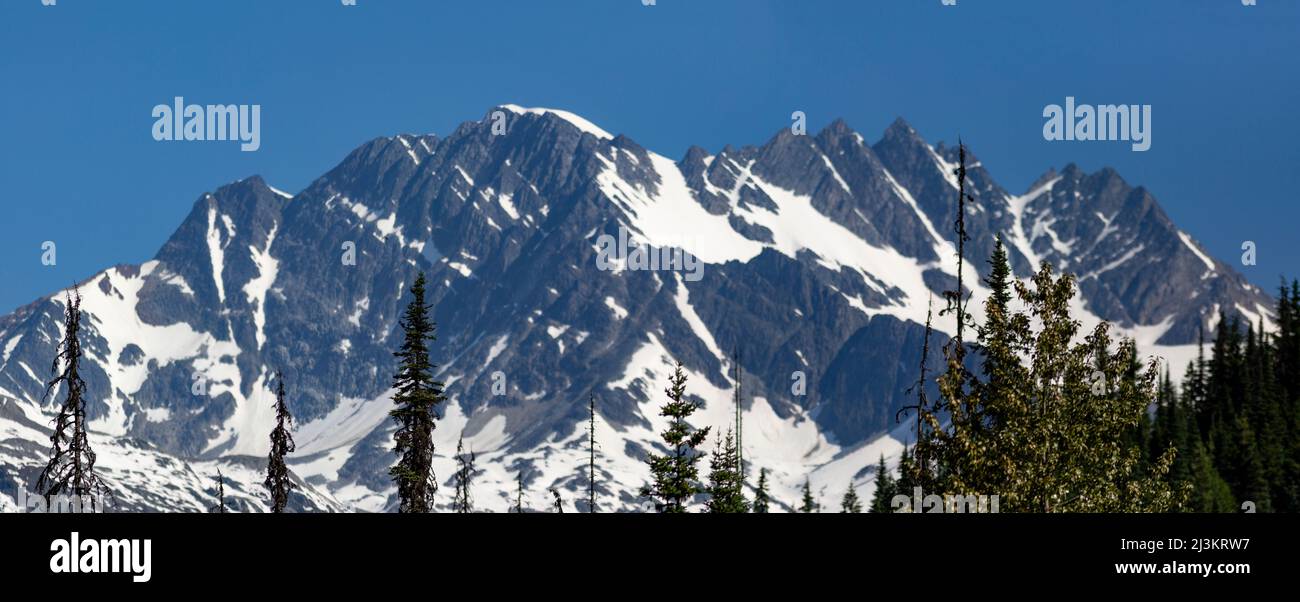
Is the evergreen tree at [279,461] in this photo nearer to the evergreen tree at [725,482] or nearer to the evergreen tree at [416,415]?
the evergreen tree at [416,415]

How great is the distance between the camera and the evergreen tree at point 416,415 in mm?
69875

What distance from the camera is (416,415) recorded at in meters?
71.4

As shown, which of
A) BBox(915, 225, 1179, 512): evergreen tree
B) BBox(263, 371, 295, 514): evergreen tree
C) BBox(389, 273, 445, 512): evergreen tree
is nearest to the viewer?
BBox(915, 225, 1179, 512): evergreen tree

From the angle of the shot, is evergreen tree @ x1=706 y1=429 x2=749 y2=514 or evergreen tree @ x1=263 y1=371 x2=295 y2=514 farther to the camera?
evergreen tree @ x1=706 y1=429 x2=749 y2=514

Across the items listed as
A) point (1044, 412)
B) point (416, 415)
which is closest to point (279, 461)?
point (416, 415)

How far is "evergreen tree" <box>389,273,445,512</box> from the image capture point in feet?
229

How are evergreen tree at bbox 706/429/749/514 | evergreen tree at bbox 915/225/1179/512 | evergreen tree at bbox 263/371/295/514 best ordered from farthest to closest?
evergreen tree at bbox 706/429/749/514 → evergreen tree at bbox 263/371/295/514 → evergreen tree at bbox 915/225/1179/512

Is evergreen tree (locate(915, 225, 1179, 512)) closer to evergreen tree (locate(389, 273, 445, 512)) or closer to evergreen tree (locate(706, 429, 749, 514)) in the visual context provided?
evergreen tree (locate(389, 273, 445, 512))

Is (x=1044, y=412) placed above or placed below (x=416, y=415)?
below

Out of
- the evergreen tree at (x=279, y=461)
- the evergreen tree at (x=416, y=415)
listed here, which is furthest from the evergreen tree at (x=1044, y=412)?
the evergreen tree at (x=279, y=461)

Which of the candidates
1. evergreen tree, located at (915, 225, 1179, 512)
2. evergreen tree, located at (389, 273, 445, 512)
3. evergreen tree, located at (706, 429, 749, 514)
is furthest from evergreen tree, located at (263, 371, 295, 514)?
evergreen tree, located at (915, 225, 1179, 512)

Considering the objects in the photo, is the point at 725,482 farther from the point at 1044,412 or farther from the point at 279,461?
the point at 1044,412
